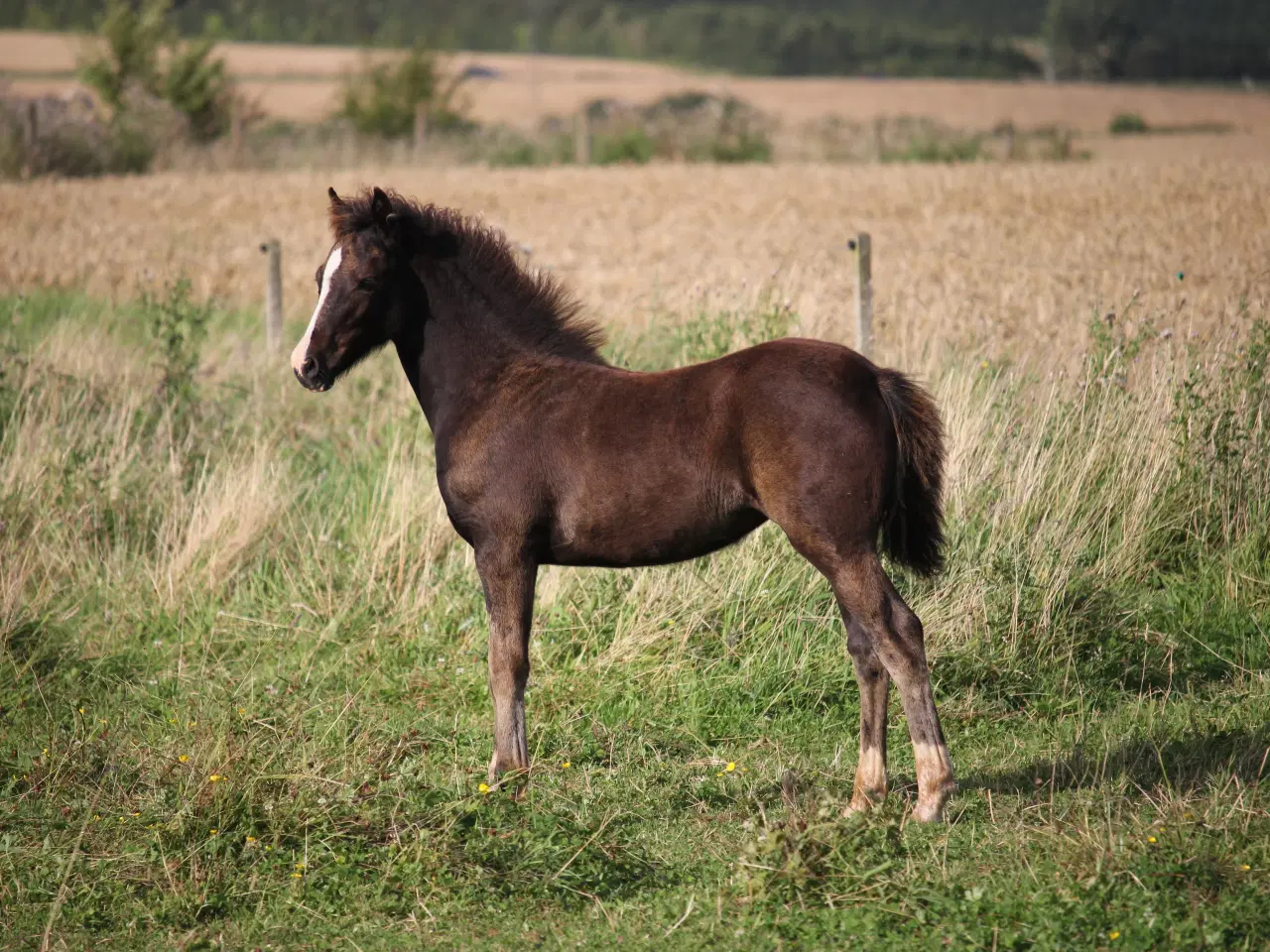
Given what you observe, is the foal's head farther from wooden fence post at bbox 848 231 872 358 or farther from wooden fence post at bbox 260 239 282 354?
wooden fence post at bbox 260 239 282 354

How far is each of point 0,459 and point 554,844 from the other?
228 inches

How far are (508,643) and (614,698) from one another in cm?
134

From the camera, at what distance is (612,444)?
4.88 m

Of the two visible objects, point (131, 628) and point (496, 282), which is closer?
point (496, 282)

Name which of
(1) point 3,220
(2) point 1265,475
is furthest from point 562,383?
(1) point 3,220

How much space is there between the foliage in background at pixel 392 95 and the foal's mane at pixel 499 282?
42.3m

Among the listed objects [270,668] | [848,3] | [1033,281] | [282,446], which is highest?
[848,3]

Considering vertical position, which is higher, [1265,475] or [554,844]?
[1265,475]

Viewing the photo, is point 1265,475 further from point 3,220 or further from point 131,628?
point 3,220

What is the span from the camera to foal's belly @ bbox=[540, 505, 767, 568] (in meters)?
4.79

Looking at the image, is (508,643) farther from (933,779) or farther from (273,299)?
(273,299)

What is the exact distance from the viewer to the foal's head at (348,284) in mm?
5094

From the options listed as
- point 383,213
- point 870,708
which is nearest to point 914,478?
point 870,708

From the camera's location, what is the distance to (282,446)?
9203mm
